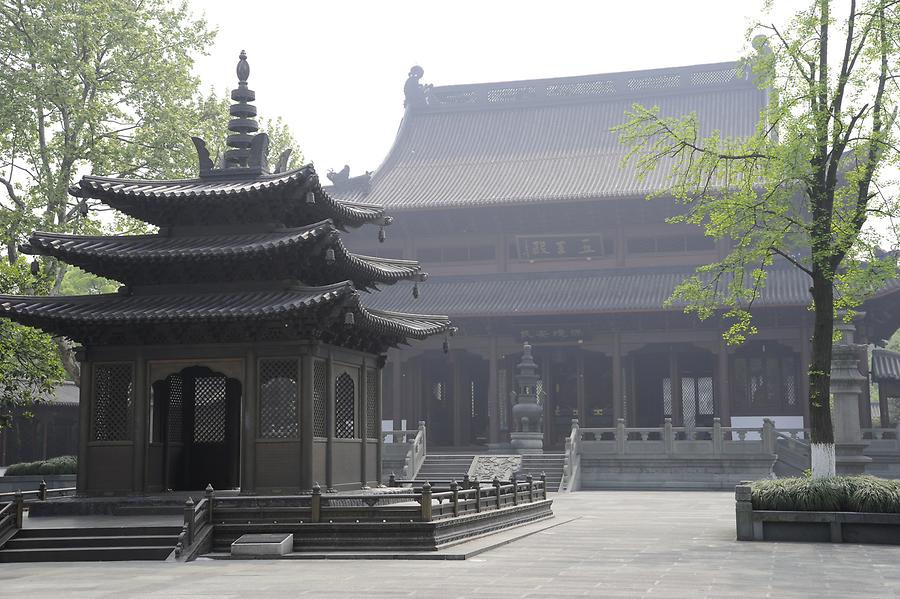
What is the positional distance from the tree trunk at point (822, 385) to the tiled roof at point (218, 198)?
8.24 meters

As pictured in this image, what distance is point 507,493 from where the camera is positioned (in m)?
19.7

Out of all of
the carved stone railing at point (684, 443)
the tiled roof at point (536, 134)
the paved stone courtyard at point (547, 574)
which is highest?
the tiled roof at point (536, 134)

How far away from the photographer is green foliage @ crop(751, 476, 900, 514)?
16078mm

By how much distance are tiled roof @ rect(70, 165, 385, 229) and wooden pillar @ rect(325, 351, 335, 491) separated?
2689 millimetres

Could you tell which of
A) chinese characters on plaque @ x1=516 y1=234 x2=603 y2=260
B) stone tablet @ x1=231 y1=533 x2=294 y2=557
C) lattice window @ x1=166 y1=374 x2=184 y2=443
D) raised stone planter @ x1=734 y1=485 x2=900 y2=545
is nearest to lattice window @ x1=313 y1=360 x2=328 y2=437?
stone tablet @ x1=231 y1=533 x2=294 y2=557

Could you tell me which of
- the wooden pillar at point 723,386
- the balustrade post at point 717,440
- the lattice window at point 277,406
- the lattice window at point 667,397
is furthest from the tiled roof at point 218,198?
the lattice window at point 667,397

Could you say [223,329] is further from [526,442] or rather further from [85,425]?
[526,442]

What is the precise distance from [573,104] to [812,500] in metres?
30.5

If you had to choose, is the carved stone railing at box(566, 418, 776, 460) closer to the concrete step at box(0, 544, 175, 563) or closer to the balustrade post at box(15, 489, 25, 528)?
the concrete step at box(0, 544, 175, 563)

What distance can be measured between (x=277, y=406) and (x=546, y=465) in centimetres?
1621

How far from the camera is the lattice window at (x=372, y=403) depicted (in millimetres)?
20094

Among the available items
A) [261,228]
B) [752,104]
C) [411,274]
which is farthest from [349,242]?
[261,228]

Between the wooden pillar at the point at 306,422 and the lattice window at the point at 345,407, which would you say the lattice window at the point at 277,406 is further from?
the lattice window at the point at 345,407

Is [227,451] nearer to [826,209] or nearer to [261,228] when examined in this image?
[261,228]
